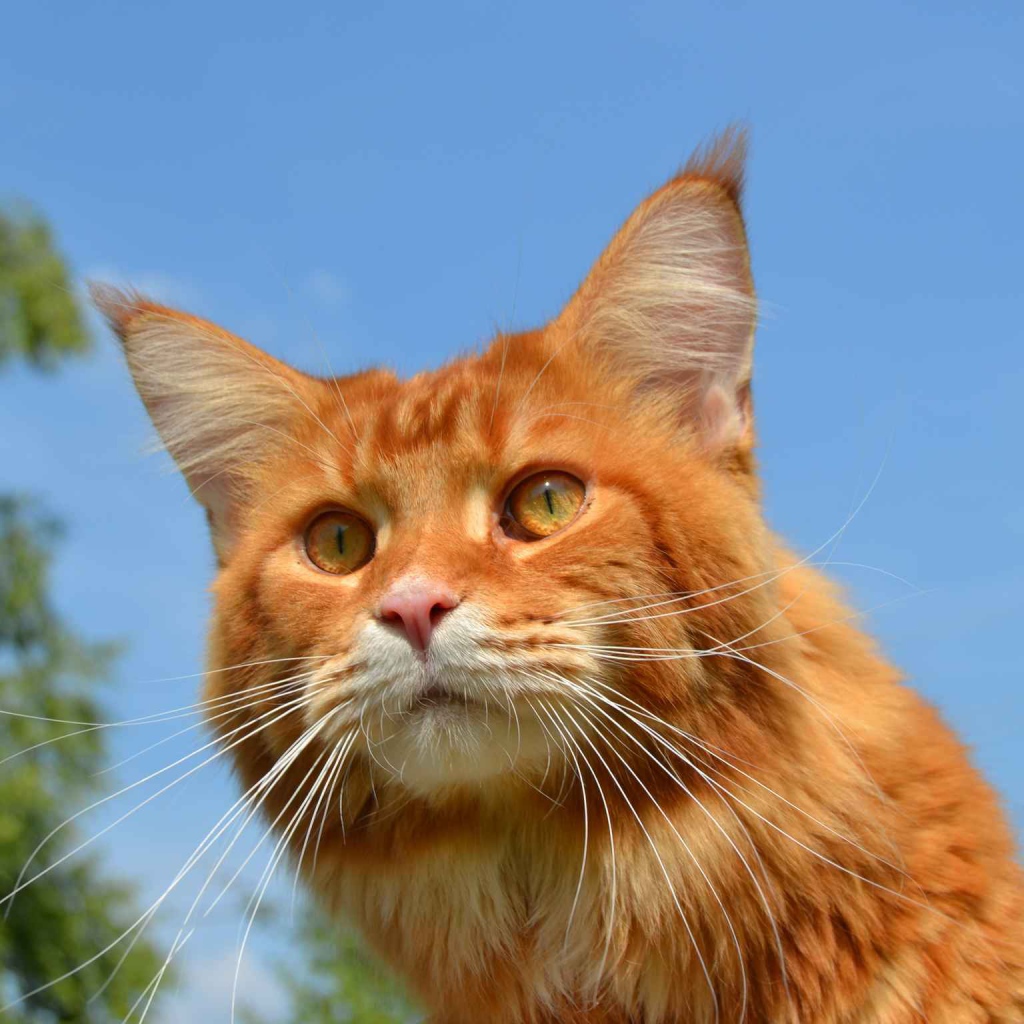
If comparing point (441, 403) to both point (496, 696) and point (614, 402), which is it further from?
point (496, 696)

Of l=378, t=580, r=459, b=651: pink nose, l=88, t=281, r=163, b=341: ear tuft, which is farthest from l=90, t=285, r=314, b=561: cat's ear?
l=378, t=580, r=459, b=651: pink nose

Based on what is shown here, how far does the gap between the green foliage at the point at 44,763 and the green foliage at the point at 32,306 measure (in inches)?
0.4

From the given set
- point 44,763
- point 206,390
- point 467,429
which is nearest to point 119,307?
point 206,390

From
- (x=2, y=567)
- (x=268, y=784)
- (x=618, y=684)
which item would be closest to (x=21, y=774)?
(x=2, y=567)

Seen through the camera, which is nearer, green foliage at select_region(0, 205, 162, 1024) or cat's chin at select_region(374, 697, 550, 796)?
cat's chin at select_region(374, 697, 550, 796)

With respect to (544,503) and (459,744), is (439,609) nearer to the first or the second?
(459,744)

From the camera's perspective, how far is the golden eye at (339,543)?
239cm

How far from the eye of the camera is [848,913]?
2061mm

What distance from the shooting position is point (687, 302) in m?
2.43

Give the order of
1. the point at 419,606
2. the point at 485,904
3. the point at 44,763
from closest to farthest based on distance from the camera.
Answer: the point at 419,606, the point at 485,904, the point at 44,763

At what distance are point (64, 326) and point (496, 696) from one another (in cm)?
1152

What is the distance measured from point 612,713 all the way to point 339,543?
715 millimetres

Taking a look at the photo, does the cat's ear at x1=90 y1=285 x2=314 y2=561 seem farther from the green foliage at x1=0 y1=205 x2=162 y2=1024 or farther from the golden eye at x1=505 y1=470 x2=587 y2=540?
the green foliage at x1=0 y1=205 x2=162 y2=1024

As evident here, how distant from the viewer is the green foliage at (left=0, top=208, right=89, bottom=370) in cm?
1209
